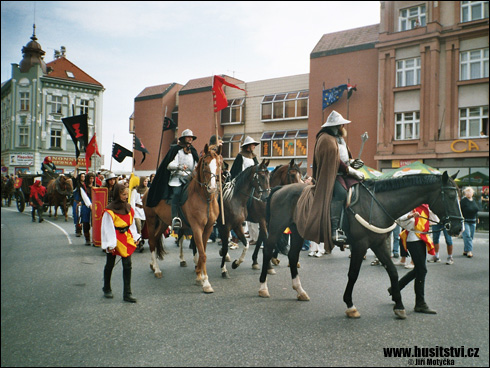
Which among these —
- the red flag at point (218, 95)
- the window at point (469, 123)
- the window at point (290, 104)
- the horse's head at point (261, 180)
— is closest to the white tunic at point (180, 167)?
the horse's head at point (261, 180)

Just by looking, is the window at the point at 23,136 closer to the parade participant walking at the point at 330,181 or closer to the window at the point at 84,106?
the window at the point at 84,106

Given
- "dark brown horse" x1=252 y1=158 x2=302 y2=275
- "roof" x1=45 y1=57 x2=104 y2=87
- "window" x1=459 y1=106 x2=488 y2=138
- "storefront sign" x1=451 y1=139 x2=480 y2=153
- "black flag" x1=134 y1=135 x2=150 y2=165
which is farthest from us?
"dark brown horse" x1=252 y1=158 x2=302 y2=275

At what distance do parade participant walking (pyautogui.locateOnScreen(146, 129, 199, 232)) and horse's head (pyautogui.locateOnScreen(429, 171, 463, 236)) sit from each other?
11.7 ft

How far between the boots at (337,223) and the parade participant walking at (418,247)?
71 centimetres

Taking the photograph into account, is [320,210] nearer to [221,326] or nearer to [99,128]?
[221,326]

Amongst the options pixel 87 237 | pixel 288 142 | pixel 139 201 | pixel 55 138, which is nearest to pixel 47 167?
pixel 55 138

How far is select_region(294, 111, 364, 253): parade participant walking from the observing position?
3873 mm

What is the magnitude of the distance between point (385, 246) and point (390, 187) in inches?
27.0

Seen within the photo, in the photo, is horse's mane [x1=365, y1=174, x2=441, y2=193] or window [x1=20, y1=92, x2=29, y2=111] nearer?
window [x1=20, y1=92, x2=29, y2=111]

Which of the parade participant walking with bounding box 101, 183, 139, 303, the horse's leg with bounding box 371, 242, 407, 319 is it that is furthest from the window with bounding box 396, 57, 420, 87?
the parade participant walking with bounding box 101, 183, 139, 303

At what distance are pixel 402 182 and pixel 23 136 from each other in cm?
372

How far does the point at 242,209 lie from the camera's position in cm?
659

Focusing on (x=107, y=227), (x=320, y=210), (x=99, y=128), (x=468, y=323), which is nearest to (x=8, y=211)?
(x=99, y=128)

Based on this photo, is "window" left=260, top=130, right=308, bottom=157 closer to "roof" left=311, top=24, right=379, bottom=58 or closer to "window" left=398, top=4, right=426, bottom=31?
"roof" left=311, top=24, right=379, bottom=58
